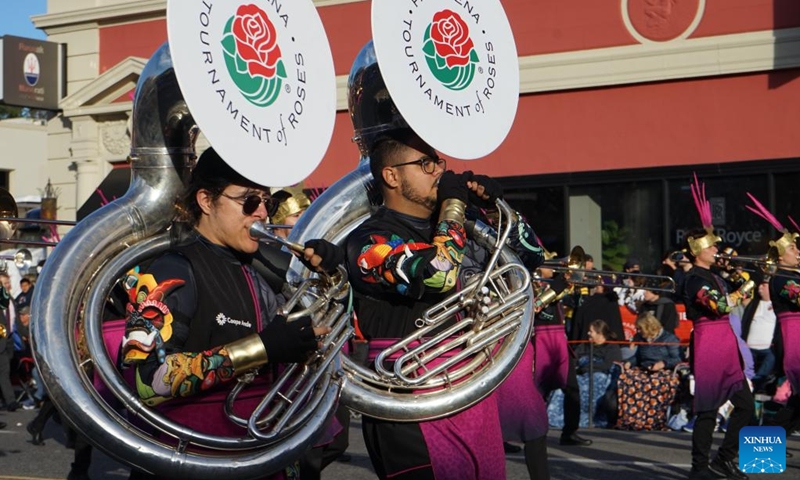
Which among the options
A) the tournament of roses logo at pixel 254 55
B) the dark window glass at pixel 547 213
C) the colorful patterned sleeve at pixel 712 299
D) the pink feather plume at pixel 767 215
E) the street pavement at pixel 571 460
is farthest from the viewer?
the dark window glass at pixel 547 213

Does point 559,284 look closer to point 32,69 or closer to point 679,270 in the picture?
point 679,270

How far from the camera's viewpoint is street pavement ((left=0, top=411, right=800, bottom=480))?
829 centimetres

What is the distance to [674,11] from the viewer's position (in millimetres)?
16641

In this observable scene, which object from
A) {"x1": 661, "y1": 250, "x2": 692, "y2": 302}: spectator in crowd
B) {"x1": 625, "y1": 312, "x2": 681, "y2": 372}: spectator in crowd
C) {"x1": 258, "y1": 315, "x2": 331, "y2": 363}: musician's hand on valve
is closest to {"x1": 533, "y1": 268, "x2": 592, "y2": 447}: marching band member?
{"x1": 661, "y1": 250, "x2": 692, "y2": 302}: spectator in crowd

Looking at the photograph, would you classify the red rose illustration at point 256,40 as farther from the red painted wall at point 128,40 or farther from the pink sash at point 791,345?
the red painted wall at point 128,40

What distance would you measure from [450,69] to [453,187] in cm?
42

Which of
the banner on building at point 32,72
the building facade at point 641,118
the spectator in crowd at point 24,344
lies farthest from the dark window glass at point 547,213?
the banner on building at point 32,72

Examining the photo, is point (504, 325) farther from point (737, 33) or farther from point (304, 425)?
point (737, 33)

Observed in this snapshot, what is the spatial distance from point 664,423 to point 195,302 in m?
8.30

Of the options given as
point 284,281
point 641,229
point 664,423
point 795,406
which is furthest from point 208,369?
point 641,229

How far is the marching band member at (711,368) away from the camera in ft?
25.5

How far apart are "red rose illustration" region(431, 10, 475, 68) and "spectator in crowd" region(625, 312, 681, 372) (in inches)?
286

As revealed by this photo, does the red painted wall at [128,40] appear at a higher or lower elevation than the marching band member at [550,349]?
higher

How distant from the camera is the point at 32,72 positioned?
2194 centimetres
